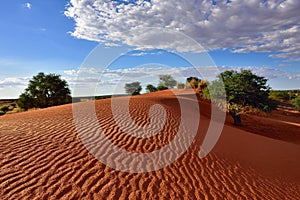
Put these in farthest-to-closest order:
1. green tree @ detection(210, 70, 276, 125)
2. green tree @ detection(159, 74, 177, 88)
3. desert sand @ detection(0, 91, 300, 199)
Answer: green tree @ detection(159, 74, 177, 88), green tree @ detection(210, 70, 276, 125), desert sand @ detection(0, 91, 300, 199)

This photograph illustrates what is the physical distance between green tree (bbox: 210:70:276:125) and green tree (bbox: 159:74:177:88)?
76.2 feet

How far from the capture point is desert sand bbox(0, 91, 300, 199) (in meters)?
5.02

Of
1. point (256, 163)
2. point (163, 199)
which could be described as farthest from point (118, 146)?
point (256, 163)

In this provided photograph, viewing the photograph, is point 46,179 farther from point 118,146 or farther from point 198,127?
point 198,127

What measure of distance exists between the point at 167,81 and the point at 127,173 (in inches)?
1433

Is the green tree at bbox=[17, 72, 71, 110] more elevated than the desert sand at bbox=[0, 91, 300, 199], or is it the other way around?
the green tree at bbox=[17, 72, 71, 110]

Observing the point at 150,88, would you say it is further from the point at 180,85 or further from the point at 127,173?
the point at 127,173

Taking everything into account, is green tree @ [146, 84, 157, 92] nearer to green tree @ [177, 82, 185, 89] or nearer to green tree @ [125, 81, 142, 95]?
green tree @ [125, 81, 142, 95]

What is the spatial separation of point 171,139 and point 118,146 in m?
2.32

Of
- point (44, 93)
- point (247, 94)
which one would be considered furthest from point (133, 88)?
point (247, 94)

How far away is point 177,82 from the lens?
40.0 meters

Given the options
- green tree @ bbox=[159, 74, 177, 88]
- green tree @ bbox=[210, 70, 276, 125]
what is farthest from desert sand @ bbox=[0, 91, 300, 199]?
green tree @ bbox=[159, 74, 177, 88]

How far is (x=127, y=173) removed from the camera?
590 centimetres

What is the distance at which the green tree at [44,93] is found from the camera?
31750 mm
